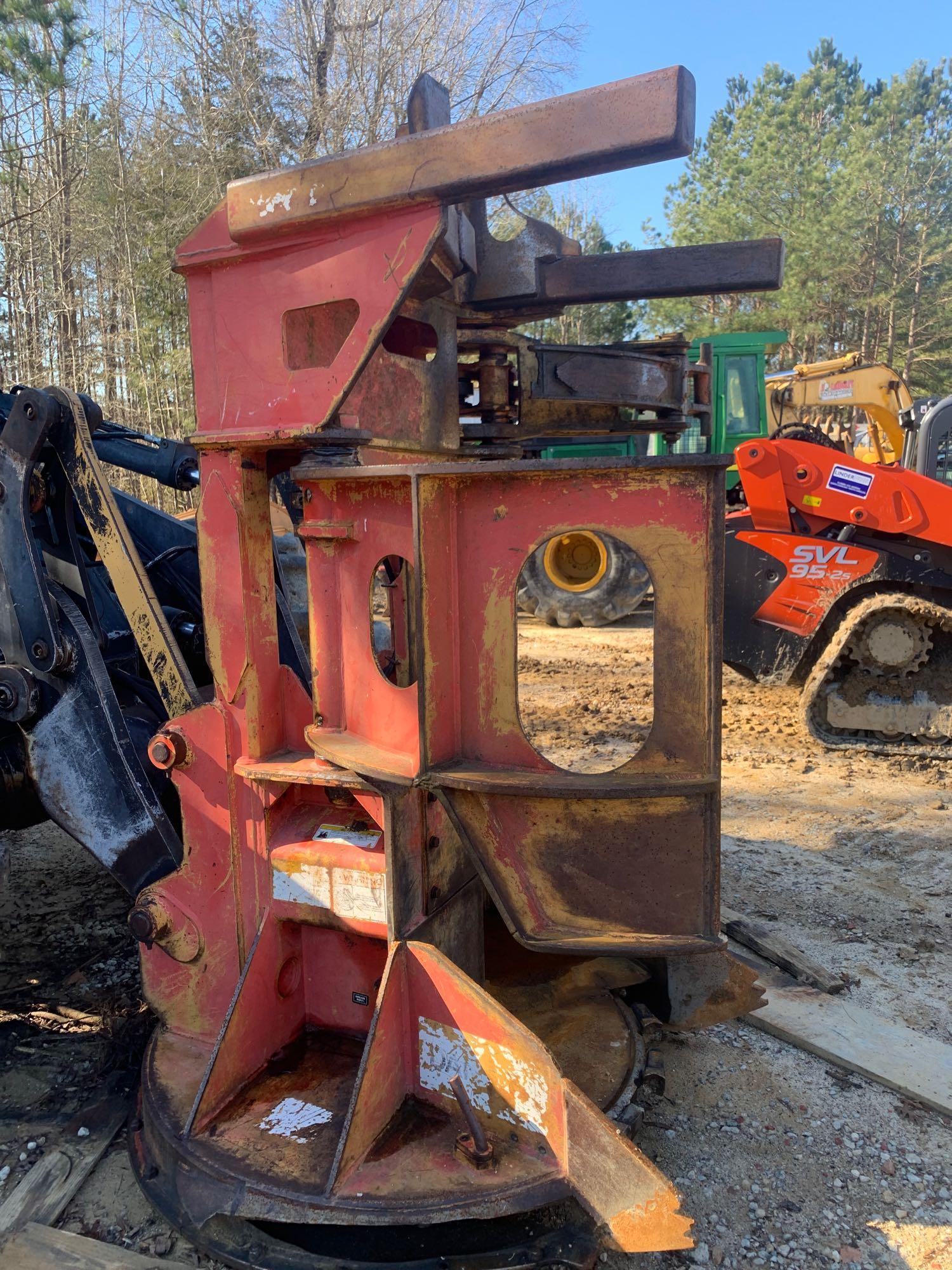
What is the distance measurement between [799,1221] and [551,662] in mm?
6625

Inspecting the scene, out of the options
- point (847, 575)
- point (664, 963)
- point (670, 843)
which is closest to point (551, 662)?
point (847, 575)

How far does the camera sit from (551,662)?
886 centimetres

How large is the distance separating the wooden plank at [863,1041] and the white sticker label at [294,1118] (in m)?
1.56

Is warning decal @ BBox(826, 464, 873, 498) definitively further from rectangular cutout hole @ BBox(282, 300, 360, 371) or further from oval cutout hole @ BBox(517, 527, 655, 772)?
rectangular cutout hole @ BBox(282, 300, 360, 371)

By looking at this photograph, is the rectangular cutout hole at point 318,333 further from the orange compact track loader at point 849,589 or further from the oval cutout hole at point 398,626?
the orange compact track loader at point 849,589

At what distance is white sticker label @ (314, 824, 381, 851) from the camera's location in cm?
238

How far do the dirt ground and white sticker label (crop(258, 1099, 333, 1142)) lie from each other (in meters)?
0.32

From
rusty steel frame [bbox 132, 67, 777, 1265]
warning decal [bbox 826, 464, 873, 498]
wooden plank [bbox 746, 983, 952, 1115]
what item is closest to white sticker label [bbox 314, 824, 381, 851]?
rusty steel frame [bbox 132, 67, 777, 1265]

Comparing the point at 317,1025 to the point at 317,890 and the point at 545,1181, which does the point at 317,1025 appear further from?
the point at 545,1181

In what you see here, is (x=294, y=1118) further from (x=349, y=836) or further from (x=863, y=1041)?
(x=863, y=1041)

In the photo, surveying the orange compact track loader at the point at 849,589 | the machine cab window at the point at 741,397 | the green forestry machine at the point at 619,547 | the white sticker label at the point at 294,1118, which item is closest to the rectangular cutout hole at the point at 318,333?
→ the white sticker label at the point at 294,1118

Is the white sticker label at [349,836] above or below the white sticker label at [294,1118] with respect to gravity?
above

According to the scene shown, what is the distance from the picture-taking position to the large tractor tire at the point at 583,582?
405 inches

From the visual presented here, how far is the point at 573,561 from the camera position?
35.2ft
